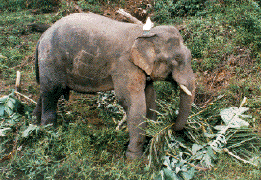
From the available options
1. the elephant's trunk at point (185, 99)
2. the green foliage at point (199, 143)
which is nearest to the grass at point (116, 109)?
the green foliage at point (199, 143)

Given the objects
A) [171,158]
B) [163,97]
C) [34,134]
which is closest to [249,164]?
[171,158]

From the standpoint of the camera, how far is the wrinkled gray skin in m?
4.31

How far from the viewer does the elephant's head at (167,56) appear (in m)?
4.28

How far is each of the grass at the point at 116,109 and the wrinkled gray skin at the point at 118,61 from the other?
59 cm

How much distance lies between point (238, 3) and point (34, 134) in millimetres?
7408

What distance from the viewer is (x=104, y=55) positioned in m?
4.47

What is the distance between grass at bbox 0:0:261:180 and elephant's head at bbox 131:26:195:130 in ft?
2.77

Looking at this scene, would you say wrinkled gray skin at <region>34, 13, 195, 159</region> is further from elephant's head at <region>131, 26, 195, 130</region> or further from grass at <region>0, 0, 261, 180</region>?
grass at <region>0, 0, 261, 180</region>

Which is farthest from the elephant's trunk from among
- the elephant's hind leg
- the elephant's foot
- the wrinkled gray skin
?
the elephant's hind leg

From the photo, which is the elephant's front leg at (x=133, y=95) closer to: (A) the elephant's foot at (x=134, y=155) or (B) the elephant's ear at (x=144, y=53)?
(B) the elephant's ear at (x=144, y=53)

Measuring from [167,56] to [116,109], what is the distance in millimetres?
2165

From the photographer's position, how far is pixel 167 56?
169 inches

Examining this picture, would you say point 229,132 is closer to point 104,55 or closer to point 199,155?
point 199,155

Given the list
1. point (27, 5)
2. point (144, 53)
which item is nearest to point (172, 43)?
point (144, 53)
